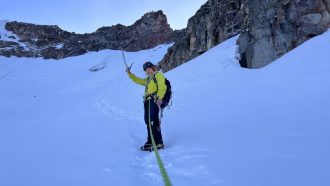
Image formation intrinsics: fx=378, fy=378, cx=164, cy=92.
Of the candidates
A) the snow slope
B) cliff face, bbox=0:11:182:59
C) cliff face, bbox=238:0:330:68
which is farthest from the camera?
cliff face, bbox=0:11:182:59

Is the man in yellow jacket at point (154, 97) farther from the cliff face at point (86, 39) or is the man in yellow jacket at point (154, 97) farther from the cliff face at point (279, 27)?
the cliff face at point (86, 39)

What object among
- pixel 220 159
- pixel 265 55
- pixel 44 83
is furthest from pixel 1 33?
pixel 220 159

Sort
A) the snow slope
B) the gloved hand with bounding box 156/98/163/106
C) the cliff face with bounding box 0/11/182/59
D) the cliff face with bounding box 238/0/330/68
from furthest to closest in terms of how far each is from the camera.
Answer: the cliff face with bounding box 0/11/182/59, the cliff face with bounding box 238/0/330/68, the gloved hand with bounding box 156/98/163/106, the snow slope

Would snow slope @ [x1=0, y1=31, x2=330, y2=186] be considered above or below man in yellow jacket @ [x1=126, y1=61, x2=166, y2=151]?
below

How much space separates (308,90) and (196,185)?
4.85 m

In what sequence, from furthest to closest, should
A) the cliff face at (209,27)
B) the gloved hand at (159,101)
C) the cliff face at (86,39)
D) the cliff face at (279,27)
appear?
1. the cliff face at (86,39)
2. the cliff face at (209,27)
3. the cliff face at (279,27)
4. the gloved hand at (159,101)

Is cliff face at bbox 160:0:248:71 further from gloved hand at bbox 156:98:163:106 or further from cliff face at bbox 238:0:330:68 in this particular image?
gloved hand at bbox 156:98:163:106

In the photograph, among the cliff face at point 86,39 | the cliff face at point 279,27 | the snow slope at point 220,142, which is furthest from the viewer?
the cliff face at point 86,39

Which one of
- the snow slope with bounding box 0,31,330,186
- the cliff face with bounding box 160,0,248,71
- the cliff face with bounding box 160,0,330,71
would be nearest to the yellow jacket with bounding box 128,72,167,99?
the snow slope with bounding box 0,31,330,186

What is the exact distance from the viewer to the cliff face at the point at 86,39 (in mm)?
71562

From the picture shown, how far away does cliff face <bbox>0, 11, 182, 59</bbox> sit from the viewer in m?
71.6

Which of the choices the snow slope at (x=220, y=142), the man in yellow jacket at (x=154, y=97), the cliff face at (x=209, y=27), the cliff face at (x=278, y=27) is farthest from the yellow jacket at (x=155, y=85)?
the cliff face at (x=209, y=27)

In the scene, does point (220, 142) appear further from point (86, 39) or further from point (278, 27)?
point (86, 39)

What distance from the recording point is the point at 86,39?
7781 centimetres
